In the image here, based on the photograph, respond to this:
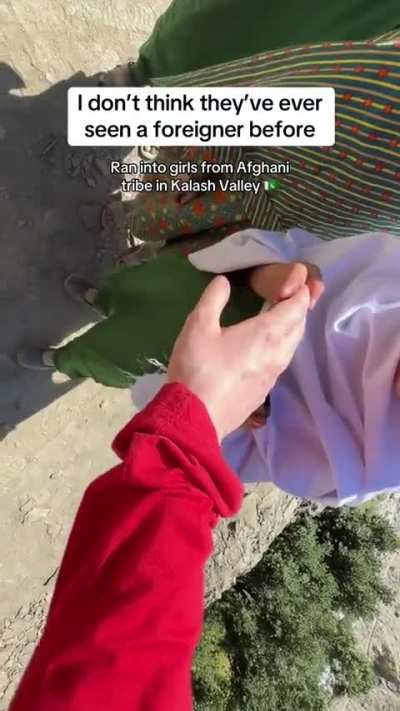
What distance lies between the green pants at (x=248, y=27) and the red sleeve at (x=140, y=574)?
684 millimetres

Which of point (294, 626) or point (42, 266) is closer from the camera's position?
point (42, 266)

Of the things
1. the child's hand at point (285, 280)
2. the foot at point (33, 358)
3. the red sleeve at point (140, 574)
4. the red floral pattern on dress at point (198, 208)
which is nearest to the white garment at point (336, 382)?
the child's hand at point (285, 280)

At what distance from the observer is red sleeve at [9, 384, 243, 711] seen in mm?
533

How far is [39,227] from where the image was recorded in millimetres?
1858

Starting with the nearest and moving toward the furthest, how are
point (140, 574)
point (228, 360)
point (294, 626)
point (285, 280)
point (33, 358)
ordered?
point (140, 574) < point (228, 360) < point (285, 280) < point (33, 358) < point (294, 626)

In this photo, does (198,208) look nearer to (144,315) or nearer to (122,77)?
(144,315)

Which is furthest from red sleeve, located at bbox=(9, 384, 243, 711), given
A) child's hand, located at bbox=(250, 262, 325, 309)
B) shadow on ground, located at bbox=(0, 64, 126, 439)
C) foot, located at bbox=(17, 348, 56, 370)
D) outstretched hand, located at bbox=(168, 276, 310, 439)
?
shadow on ground, located at bbox=(0, 64, 126, 439)

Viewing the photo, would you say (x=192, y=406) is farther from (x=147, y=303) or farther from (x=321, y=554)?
(x=321, y=554)

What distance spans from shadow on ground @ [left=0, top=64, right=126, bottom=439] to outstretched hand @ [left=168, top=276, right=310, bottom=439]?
1198 mm

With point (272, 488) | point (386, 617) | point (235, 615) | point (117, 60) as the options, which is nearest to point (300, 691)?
point (235, 615)
